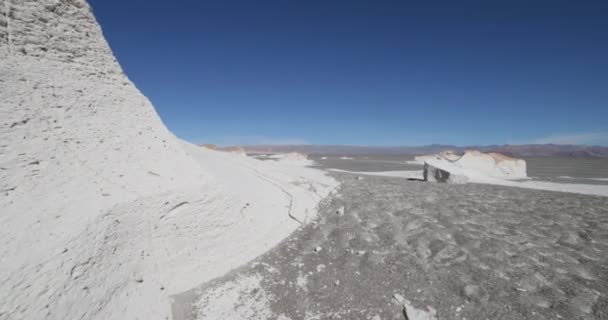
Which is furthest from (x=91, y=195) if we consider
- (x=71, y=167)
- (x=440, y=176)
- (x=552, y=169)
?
(x=552, y=169)

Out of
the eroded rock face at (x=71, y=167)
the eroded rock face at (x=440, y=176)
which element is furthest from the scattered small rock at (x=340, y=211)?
the eroded rock face at (x=440, y=176)

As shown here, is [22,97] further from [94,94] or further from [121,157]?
[121,157]

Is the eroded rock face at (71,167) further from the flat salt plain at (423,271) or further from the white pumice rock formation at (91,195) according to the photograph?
the flat salt plain at (423,271)

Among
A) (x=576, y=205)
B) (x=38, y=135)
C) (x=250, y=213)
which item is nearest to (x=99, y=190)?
(x=38, y=135)

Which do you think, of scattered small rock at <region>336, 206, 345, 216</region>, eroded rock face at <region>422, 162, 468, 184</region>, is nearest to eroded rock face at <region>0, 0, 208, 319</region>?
scattered small rock at <region>336, 206, 345, 216</region>

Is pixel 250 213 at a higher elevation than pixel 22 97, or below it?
below

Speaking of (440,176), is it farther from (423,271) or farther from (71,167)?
(71,167)

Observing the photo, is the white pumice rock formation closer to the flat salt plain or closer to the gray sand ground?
the flat salt plain

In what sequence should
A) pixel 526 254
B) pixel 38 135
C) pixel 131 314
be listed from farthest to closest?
pixel 526 254, pixel 38 135, pixel 131 314
